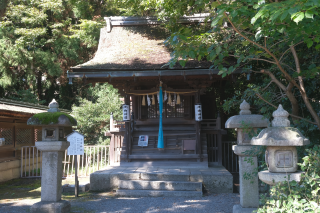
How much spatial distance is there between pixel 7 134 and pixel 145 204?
7.54m

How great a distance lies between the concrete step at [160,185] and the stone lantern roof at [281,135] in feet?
14.2

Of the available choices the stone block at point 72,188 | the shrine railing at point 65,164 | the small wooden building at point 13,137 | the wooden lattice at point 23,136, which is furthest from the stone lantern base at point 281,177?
the wooden lattice at point 23,136

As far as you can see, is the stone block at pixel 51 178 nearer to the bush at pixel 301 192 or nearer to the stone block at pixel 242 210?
the stone block at pixel 242 210

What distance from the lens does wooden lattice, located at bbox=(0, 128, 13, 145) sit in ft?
35.3

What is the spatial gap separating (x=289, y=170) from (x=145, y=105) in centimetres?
805

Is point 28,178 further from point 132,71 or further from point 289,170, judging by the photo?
point 289,170

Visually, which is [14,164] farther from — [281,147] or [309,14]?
[309,14]

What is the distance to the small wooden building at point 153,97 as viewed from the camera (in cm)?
957

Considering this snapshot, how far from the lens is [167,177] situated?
8039 mm

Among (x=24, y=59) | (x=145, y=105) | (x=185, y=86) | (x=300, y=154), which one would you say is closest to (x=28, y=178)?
(x=145, y=105)

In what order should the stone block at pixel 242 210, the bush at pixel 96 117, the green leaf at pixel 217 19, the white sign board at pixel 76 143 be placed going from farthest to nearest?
the bush at pixel 96 117
the white sign board at pixel 76 143
the stone block at pixel 242 210
the green leaf at pixel 217 19

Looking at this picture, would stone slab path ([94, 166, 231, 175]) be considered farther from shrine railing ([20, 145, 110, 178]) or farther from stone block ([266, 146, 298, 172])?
stone block ([266, 146, 298, 172])

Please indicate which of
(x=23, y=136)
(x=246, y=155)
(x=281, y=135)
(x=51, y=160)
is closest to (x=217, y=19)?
(x=281, y=135)

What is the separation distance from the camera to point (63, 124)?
5.86 meters
